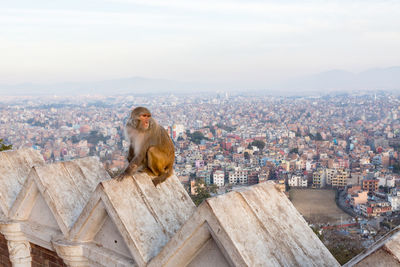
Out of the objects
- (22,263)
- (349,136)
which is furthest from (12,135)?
(22,263)

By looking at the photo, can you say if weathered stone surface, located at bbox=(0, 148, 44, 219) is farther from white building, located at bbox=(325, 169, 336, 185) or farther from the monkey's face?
white building, located at bbox=(325, 169, 336, 185)

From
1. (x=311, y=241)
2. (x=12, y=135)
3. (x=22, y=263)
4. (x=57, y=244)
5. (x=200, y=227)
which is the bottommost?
(x=12, y=135)

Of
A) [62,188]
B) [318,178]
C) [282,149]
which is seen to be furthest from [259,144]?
[62,188]

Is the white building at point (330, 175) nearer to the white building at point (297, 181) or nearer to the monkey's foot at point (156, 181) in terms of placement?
the white building at point (297, 181)

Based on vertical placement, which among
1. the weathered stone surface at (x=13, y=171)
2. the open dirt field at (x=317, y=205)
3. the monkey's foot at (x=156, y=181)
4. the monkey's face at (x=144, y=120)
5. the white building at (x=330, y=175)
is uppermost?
the monkey's face at (x=144, y=120)

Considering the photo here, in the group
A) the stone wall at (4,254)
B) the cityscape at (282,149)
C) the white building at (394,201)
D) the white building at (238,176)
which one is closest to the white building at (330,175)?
the cityscape at (282,149)

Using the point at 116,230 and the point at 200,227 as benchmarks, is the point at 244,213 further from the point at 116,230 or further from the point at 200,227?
the point at 116,230
